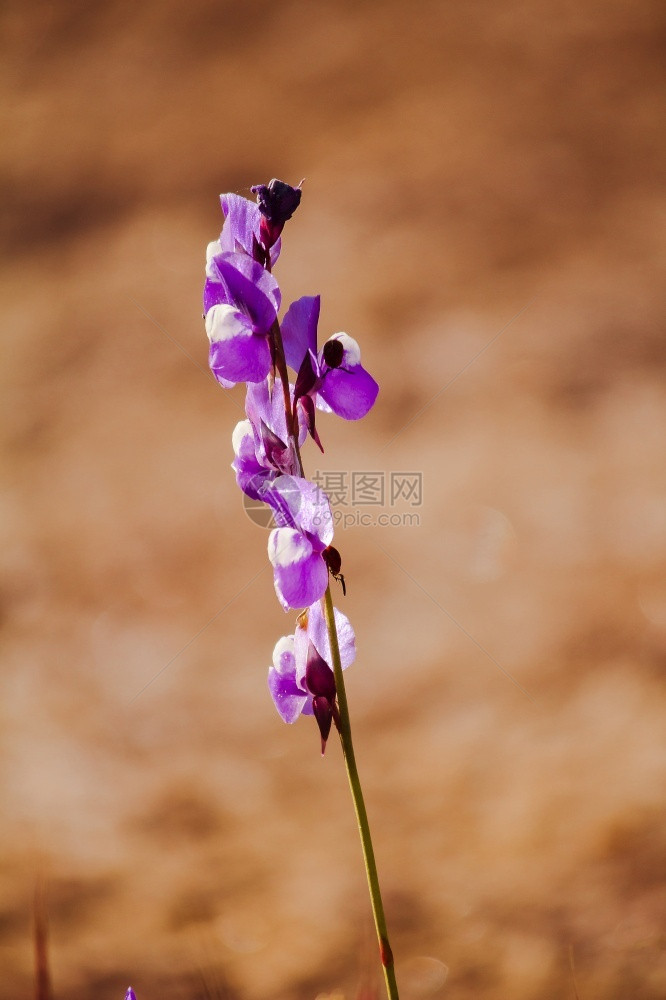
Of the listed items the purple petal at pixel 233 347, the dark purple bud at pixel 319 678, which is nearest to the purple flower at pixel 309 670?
the dark purple bud at pixel 319 678

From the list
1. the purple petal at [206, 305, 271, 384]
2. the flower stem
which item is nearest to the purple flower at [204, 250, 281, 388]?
the purple petal at [206, 305, 271, 384]

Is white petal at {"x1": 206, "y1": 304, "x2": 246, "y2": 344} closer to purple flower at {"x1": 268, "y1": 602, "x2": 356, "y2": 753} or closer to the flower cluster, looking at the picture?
the flower cluster

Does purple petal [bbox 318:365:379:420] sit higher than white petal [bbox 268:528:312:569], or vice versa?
purple petal [bbox 318:365:379:420]

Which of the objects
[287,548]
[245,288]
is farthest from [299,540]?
[245,288]

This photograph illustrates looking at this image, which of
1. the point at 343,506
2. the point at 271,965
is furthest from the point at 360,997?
the point at 343,506

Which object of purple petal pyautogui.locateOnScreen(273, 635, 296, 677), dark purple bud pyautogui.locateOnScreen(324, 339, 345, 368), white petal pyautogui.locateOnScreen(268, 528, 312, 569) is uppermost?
dark purple bud pyautogui.locateOnScreen(324, 339, 345, 368)

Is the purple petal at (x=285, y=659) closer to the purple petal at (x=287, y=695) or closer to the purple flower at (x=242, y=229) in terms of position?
the purple petal at (x=287, y=695)

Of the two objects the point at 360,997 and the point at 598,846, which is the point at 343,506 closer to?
the point at 598,846
